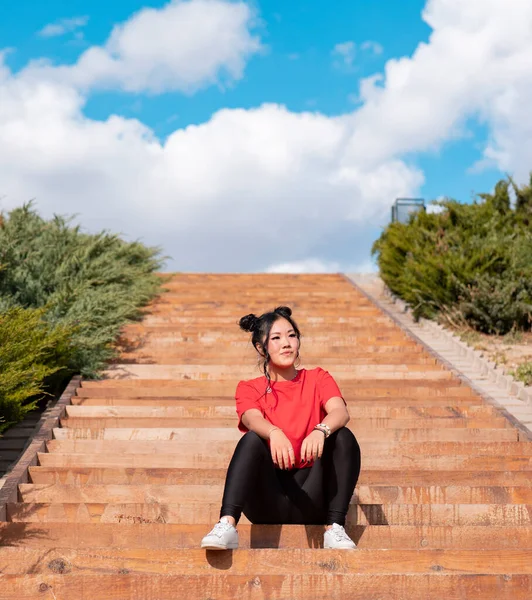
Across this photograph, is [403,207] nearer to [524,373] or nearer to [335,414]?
[524,373]

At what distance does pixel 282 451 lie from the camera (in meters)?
3.02

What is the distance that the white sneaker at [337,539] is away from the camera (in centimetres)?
291

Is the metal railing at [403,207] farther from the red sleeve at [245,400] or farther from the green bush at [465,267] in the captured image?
Answer: the red sleeve at [245,400]

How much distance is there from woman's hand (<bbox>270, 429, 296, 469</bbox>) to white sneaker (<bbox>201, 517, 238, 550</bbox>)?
34 centimetres

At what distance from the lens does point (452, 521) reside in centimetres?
350

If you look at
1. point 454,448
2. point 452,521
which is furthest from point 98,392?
point 452,521

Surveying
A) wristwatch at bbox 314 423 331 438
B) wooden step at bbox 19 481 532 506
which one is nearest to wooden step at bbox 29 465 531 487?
wooden step at bbox 19 481 532 506

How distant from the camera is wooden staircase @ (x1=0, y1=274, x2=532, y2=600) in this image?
270 cm

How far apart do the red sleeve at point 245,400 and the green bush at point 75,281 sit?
8.58 feet

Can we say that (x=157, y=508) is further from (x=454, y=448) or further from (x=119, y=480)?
(x=454, y=448)

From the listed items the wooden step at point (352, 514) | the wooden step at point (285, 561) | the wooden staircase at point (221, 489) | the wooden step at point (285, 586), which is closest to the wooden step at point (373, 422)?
the wooden staircase at point (221, 489)

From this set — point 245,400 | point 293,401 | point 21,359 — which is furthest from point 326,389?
point 21,359

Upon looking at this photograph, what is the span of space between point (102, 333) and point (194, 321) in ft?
5.76

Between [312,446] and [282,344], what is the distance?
1.92 feet
